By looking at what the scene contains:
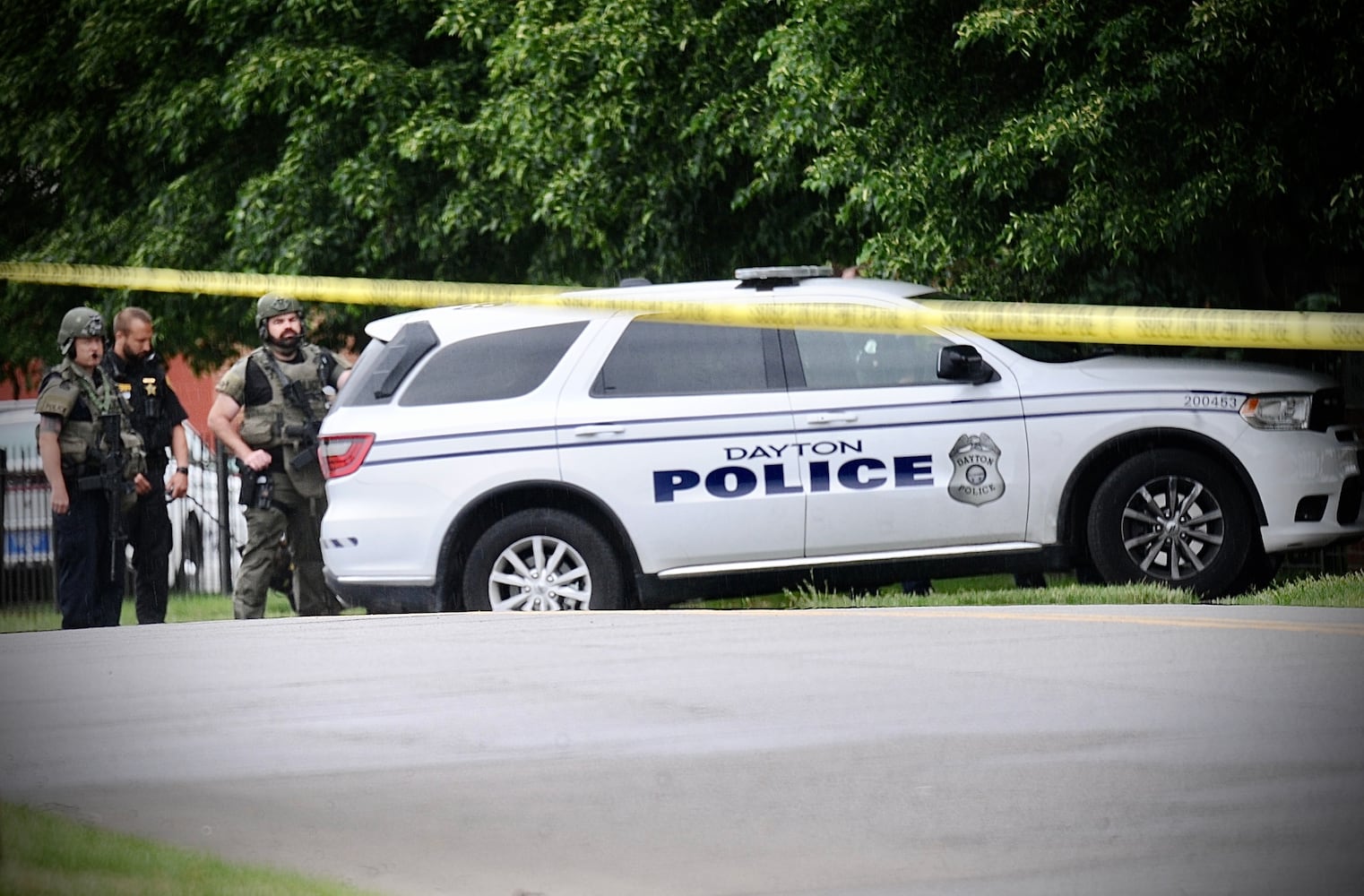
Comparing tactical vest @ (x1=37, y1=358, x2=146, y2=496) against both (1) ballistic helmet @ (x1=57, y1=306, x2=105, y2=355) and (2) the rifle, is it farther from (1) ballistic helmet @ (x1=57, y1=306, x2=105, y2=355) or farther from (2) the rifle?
(1) ballistic helmet @ (x1=57, y1=306, x2=105, y2=355)

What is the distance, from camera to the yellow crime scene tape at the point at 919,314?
3.44 m

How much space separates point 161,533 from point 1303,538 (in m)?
5.37

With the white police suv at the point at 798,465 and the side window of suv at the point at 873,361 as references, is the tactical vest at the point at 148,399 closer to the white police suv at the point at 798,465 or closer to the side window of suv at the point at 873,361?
the white police suv at the point at 798,465

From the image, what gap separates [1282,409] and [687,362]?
2508mm

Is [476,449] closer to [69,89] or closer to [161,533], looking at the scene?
[161,533]

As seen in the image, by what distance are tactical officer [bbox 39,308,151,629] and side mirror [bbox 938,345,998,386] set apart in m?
3.81

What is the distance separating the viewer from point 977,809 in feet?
14.6

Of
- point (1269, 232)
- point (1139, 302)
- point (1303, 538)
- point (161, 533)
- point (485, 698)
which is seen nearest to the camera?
point (485, 698)

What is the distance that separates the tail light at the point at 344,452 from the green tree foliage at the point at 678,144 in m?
3.36

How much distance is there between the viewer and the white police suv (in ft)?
28.2

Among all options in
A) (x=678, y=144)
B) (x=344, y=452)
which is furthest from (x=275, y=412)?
(x=678, y=144)

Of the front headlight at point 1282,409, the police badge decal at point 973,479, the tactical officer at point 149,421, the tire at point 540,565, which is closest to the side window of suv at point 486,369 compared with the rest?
the tire at point 540,565

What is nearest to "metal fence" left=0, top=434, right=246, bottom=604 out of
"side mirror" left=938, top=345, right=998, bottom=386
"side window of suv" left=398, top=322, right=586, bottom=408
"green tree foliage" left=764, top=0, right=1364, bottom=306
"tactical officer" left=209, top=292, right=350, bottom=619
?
"tactical officer" left=209, top=292, right=350, bottom=619

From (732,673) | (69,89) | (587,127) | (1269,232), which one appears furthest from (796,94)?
(69,89)
